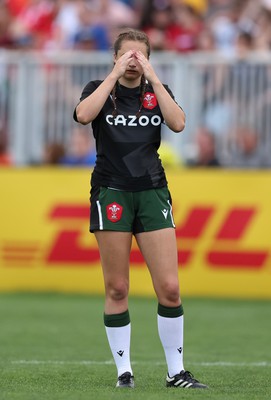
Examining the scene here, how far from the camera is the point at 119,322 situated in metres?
7.77

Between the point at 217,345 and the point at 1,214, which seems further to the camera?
the point at 1,214

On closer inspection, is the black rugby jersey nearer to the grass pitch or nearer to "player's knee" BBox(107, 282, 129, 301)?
"player's knee" BBox(107, 282, 129, 301)

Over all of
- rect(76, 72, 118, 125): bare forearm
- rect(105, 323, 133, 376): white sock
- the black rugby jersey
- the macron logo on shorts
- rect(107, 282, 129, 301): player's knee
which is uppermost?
rect(76, 72, 118, 125): bare forearm

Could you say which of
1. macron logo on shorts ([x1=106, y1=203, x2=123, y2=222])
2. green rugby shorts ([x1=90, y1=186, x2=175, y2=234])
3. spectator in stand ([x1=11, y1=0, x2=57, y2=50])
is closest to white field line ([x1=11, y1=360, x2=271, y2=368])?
green rugby shorts ([x1=90, y1=186, x2=175, y2=234])

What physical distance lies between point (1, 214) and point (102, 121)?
780 cm

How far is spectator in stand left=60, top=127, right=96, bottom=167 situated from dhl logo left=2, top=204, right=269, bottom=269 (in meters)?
0.92

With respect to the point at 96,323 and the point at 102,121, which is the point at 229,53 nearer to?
the point at 96,323

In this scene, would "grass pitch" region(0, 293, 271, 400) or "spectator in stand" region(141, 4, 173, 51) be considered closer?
"grass pitch" region(0, 293, 271, 400)

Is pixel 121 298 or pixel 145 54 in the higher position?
pixel 145 54

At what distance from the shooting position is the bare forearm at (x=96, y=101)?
750 cm

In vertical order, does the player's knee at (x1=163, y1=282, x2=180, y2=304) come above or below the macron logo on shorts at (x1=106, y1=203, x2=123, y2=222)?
below

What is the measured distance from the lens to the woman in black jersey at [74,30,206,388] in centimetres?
761

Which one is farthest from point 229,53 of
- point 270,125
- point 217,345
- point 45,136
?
point 217,345

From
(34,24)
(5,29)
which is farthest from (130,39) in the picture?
(34,24)
